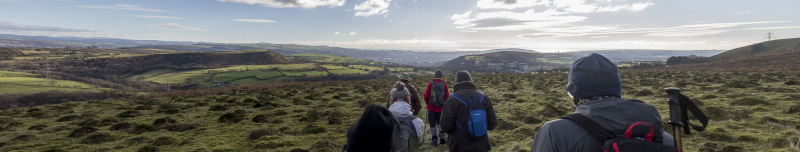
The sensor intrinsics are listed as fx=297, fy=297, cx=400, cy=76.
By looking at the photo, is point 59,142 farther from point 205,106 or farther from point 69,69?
point 69,69

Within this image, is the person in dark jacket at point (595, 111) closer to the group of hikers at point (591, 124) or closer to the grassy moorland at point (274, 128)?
the group of hikers at point (591, 124)

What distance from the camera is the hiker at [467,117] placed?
568cm

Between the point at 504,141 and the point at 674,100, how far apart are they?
773 cm

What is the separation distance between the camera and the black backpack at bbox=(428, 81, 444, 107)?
826 cm

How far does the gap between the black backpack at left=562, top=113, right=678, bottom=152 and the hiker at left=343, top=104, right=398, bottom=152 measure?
5.84 ft

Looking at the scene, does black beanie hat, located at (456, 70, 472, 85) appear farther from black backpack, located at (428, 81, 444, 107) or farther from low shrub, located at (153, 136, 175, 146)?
low shrub, located at (153, 136, 175, 146)

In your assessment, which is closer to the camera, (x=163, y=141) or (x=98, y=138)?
(x=163, y=141)

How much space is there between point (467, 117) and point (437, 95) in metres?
2.59

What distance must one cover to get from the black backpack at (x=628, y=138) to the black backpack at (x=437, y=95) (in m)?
5.95

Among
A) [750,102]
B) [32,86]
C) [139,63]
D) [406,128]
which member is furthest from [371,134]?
[139,63]

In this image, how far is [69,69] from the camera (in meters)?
147

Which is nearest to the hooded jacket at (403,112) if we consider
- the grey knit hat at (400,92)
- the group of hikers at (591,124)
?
the group of hikers at (591,124)

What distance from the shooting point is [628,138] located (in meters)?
2.02

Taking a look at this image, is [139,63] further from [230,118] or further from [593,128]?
[593,128]
